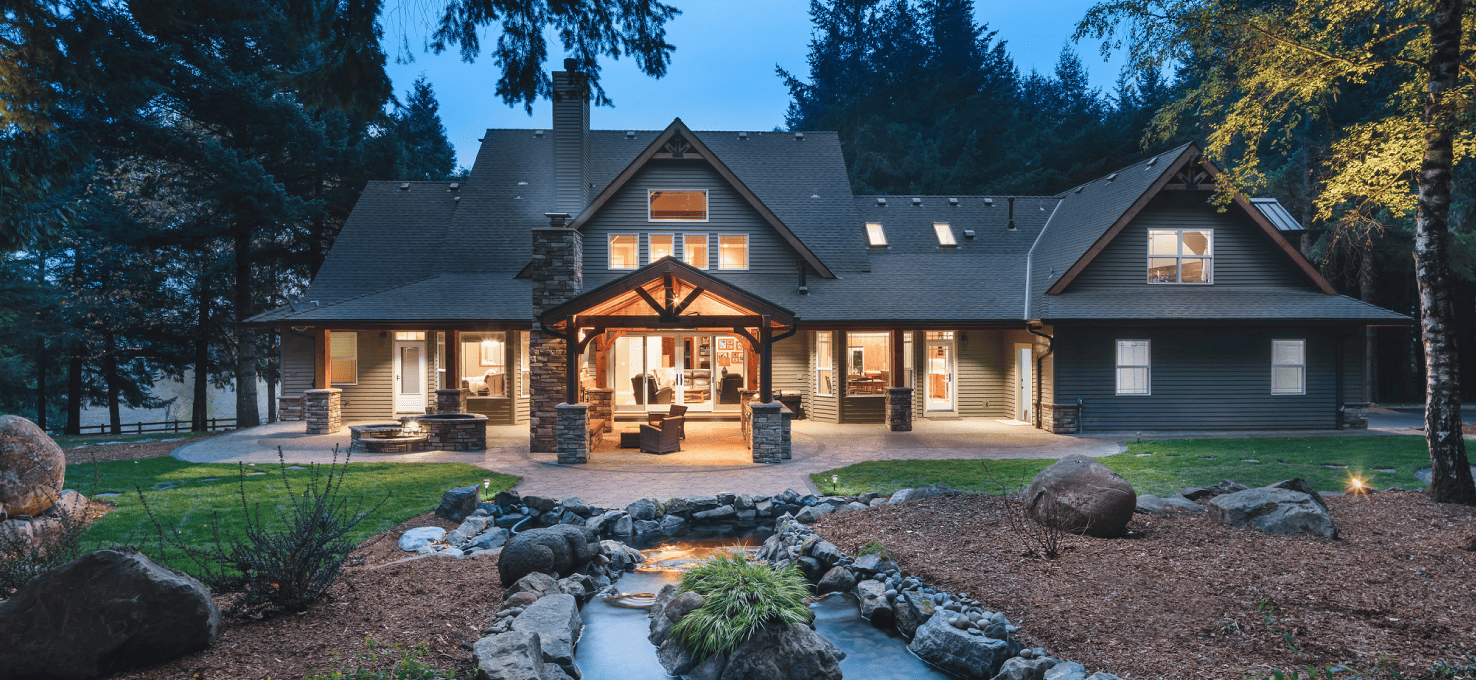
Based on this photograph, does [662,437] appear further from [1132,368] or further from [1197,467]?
[1132,368]

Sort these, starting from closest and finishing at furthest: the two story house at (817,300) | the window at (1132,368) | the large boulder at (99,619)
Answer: the large boulder at (99,619), the two story house at (817,300), the window at (1132,368)

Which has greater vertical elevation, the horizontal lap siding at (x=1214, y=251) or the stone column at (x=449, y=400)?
the horizontal lap siding at (x=1214, y=251)

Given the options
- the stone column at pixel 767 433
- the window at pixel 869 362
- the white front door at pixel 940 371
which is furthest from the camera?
the white front door at pixel 940 371

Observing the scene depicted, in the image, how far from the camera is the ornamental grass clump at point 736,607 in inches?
191

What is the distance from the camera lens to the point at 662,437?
1258 cm

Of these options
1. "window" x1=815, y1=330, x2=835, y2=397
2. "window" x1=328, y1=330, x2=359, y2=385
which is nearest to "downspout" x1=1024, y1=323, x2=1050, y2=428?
"window" x1=815, y1=330, x2=835, y2=397

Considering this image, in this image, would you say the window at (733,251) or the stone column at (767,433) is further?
the window at (733,251)

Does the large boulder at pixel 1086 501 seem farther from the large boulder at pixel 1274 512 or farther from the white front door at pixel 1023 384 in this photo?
the white front door at pixel 1023 384

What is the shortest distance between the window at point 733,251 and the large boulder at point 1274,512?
1173 cm

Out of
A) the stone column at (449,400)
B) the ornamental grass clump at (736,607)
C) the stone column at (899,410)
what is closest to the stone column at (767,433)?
the stone column at (899,410)

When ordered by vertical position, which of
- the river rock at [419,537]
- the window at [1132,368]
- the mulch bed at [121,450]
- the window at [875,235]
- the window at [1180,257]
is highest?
the window at [875,235]

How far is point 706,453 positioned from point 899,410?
15.8 feet

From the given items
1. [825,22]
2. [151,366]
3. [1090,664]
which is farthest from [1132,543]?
[825,22]

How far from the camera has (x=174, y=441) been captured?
15.0m
